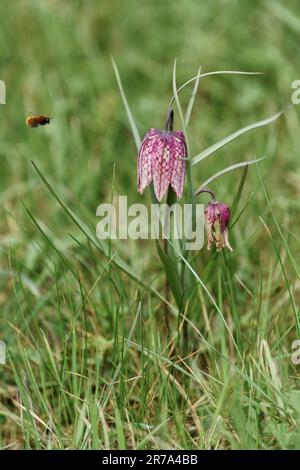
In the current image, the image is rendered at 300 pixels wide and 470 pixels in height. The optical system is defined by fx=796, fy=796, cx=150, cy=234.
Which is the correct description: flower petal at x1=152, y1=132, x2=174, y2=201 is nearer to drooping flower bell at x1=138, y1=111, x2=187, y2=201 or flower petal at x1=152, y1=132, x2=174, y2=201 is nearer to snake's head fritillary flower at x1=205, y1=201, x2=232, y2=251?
drooping flower bell at x1=138, y1=111, x2=187, y2=201

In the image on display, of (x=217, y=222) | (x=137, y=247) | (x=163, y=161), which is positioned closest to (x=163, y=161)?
(x=163, y=161)

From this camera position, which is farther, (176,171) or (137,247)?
(137,247)

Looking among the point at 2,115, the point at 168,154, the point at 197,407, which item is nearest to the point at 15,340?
the point at 197,407

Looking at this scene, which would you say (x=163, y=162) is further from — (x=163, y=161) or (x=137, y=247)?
(x=137, y=247)

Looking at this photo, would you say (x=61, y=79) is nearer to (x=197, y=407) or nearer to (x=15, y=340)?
(x=15, y=340)

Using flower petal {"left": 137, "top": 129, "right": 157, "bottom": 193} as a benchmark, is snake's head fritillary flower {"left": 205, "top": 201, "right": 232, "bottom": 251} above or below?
below

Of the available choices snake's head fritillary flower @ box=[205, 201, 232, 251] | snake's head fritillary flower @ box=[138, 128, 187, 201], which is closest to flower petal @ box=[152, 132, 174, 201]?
snake's head fritillary flower @ box=[138, 128, 187, 201]
